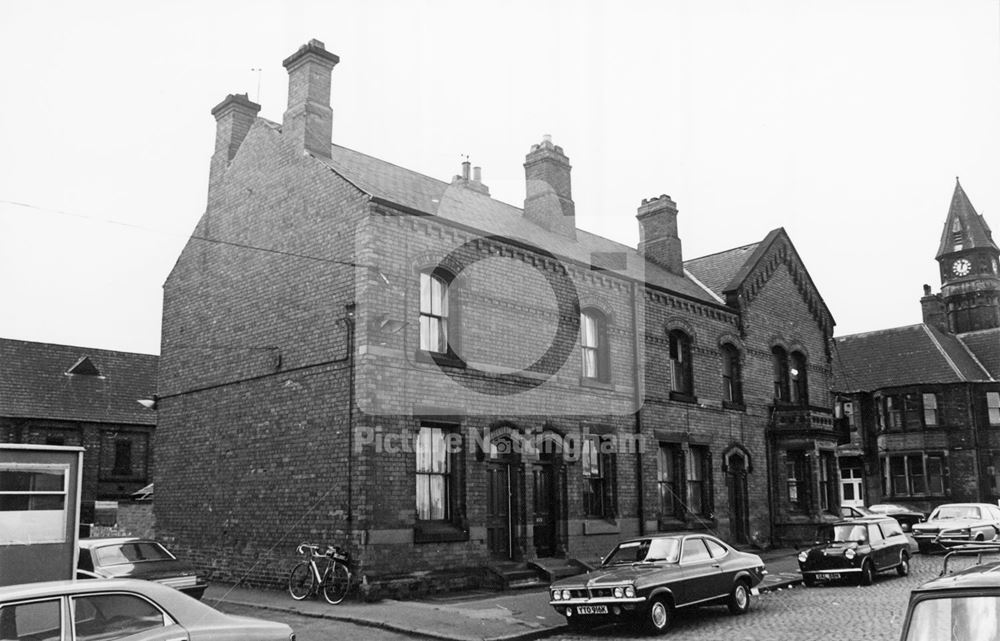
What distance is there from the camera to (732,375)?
83.2 ft

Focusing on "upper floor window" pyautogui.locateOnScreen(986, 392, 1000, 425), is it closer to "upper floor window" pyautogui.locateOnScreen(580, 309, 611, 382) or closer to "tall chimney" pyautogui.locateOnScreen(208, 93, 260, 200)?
"upper floor window" pyautogui.locateOnScreen(580, 309, 611, 382)

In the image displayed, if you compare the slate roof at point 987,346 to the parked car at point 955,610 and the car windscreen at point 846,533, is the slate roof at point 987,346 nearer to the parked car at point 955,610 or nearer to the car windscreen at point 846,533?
the car windscreen at point 846,533

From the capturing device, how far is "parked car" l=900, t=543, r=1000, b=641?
5.33 metres

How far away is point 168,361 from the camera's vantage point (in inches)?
829

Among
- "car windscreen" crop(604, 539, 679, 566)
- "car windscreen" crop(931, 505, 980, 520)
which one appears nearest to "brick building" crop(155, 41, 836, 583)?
"car windscreen" crop(604, 539, 679, 566)

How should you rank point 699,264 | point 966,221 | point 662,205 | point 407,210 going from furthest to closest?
point 966,221
point 699,264
point 662,205
point 407,210

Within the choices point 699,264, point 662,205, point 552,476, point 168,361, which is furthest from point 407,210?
point 699,264

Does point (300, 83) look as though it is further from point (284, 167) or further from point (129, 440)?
point (129, 440)

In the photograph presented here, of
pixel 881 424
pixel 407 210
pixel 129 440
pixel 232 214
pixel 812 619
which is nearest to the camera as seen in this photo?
pixel 812 619

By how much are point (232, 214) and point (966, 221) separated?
5385 cm

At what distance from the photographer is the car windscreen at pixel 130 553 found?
548 inches

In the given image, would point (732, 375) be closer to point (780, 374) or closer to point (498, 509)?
point (780, 374)

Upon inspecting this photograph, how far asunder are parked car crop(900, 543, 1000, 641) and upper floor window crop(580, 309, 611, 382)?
14983mm

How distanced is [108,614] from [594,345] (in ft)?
51.0
